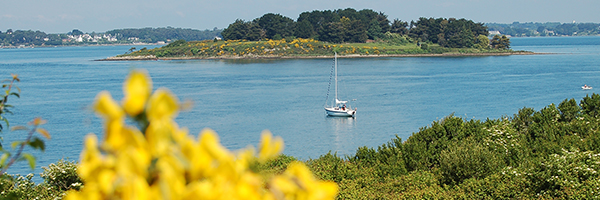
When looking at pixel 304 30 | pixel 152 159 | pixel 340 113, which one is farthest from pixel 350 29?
pixel 152 159

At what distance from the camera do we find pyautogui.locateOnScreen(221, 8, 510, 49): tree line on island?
381ft

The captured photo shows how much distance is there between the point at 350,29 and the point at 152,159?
388ft

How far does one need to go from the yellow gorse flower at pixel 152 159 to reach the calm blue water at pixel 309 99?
81.9 feet

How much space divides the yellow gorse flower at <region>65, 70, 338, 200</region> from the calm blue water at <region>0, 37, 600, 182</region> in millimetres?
24972

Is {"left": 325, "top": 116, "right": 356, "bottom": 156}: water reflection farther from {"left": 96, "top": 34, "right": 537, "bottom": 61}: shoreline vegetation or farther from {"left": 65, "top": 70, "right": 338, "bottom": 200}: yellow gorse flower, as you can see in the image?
{"left": 96, "top": 34, "right": 537, "bottom": 61}: shoreline vegetation

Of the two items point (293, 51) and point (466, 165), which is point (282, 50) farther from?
point (466, 165)

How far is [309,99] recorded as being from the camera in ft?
154

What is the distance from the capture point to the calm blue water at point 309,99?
3219 cm

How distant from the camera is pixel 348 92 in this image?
52656mm

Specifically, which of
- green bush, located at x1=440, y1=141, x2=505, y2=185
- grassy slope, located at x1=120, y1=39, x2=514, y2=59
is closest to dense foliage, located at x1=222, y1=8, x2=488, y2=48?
grassy slope, located at x1=120, y1=39, x2=514, y2=59

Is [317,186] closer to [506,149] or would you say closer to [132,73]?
[132,73]

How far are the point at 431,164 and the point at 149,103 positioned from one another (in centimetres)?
1483

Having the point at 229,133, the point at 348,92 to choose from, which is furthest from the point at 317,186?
the point at 348,92

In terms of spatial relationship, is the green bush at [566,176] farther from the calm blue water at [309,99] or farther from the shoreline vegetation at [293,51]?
the shoreline vegetation at [293,51]
